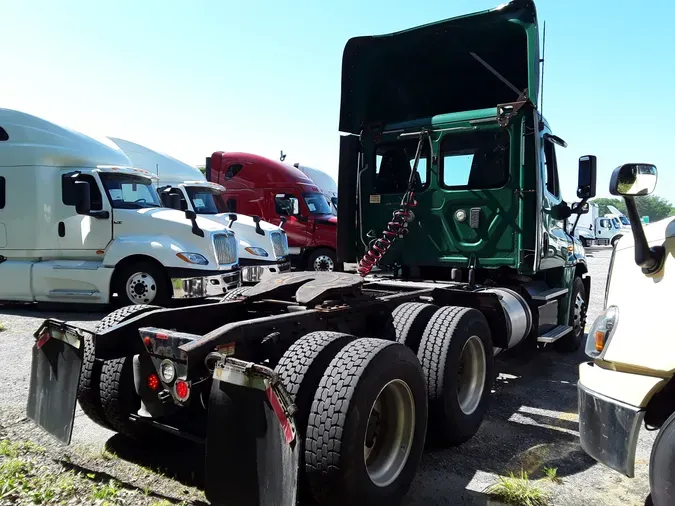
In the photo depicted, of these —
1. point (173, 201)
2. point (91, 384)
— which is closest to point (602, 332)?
point (91, 384)

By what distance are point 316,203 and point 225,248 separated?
5.68m

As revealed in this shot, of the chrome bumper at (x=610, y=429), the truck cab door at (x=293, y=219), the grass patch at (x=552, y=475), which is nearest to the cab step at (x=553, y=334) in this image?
the grass patch at (x=552, y=475)

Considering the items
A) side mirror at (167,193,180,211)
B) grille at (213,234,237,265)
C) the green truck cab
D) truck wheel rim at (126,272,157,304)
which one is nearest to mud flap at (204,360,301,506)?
the green truck cab

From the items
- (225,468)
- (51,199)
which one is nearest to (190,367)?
(225,468)

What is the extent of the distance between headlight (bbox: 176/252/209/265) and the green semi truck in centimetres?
294

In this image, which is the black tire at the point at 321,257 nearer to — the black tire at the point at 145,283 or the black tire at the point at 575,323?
the black tire at the point at 145,283

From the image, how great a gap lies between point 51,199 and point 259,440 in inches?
349

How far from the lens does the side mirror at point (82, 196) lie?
30.2 feet

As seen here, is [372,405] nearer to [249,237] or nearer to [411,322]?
[411,322]

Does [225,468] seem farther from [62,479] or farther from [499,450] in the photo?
[499,450]

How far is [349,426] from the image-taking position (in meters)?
2.66

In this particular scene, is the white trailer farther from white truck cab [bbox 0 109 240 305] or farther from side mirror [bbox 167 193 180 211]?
white truck cab [bbox 0 109 240 305]

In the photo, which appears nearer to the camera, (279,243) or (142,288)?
(142,288)

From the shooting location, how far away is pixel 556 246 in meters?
6.46
